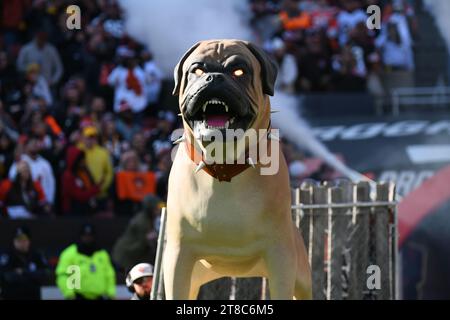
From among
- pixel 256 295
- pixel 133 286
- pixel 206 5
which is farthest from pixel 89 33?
pixel 133 286

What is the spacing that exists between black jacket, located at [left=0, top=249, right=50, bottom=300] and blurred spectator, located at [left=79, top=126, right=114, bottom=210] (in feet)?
4.50

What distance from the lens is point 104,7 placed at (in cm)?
1622

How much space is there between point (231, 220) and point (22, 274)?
18.5 ft

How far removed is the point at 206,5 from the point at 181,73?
10382 millimetres

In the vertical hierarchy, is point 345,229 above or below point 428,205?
below

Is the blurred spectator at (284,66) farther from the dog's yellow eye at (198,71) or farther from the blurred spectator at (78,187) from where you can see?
the dog's yellow eye at (198,71)

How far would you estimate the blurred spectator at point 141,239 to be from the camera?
40.7 ft

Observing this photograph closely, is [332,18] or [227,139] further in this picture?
[332,18]

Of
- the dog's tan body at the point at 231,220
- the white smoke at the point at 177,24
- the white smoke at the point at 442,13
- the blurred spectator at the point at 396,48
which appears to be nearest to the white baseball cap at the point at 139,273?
the dog's tan body at the point at 231,220

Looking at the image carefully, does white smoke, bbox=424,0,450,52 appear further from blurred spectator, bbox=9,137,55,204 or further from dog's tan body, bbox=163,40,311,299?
dog's tan body, bbox=163,40,311,299

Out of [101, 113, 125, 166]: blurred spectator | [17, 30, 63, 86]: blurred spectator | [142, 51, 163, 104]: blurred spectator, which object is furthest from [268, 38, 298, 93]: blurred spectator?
[17, 30, 63, 86]: blurred spectator

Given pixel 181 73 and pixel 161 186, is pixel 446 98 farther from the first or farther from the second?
pixel 181 73

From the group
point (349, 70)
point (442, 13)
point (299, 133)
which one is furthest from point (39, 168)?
point (442, 13)
